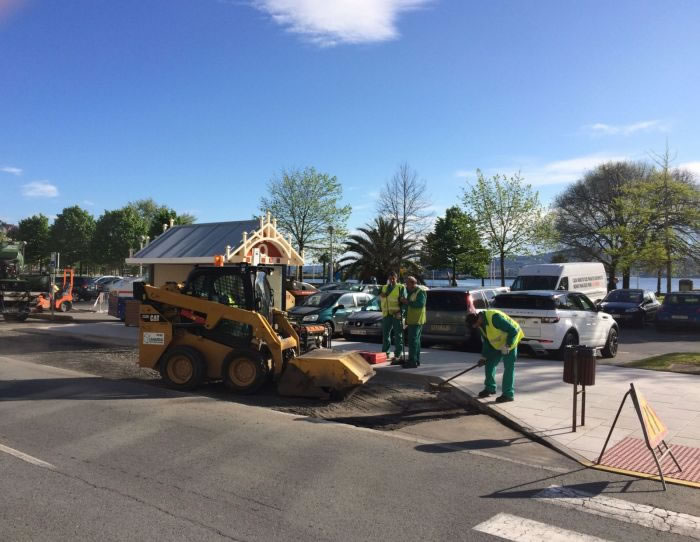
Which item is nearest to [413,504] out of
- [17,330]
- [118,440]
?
[118,440]

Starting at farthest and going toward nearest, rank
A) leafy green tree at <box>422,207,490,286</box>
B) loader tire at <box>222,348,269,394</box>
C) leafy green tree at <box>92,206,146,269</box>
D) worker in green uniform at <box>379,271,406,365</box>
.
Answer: leafy green tree at <box>92,206,146,269</box> → leafy green tree at <box>422,207,490,286</box> → worker in green uniform at <box>379,271,406,365</box> → loader tire at <box>222,348,269,394</box>

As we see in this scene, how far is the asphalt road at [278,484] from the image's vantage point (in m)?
4.11

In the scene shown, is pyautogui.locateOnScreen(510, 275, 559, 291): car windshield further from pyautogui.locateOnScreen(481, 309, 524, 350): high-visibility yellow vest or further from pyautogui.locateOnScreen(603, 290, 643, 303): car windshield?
pyautogui.locateOnScreen(481, 309, 524, 350): high-visibility yellow vest

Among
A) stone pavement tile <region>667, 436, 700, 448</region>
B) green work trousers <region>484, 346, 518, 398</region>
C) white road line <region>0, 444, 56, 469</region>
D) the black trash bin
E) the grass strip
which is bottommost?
white road line <region>0, 444, 56, 469</region>

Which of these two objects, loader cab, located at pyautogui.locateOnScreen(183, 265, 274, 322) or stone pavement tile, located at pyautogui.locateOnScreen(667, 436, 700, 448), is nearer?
stone pavement tile, located at pyautogui.locateOnScreen(667, 436, 700, 448)

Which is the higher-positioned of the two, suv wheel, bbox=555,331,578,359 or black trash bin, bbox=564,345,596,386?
black trash bin, bbox=564,345,596,386

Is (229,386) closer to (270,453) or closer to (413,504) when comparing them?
(270,453)

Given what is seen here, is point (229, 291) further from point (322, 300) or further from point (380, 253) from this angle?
point (380, 253)

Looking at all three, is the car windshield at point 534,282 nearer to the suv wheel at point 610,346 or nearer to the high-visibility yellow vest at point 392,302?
the suv wheel at point 610,346

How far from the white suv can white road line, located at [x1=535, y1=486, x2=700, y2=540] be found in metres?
7.25

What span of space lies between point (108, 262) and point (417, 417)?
62.9 metres

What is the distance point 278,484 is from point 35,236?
236ft

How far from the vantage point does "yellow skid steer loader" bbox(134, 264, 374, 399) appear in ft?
29.5

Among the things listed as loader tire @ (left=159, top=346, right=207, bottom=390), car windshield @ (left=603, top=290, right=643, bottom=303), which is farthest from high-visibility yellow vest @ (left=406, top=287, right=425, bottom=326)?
car windshield @ (left=603, top=290, right=643, bottom=303)
